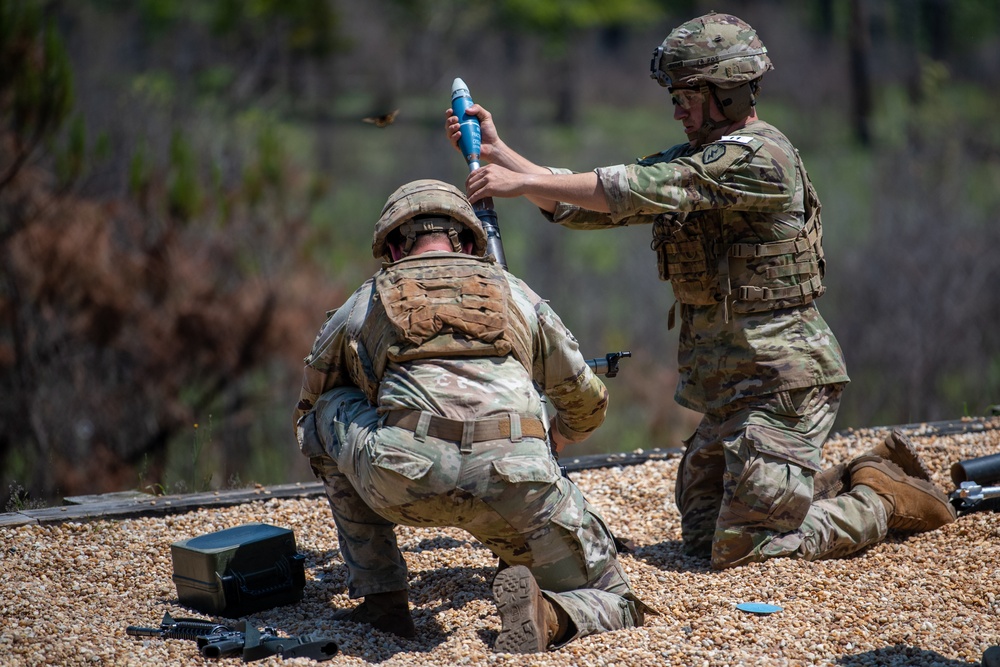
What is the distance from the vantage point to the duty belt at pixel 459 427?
3955mm

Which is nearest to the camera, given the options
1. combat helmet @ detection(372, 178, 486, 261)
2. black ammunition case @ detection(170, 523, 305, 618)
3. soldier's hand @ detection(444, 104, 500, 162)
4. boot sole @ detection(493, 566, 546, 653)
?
boot sole @ detection(493, 566, 546, 653)

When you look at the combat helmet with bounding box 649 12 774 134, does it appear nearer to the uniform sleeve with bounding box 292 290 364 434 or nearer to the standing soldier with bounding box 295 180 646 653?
the standing soldier with bounding box 295 180 646 653

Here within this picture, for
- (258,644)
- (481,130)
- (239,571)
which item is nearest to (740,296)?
(481,130)

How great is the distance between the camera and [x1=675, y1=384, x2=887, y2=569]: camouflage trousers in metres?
4.91

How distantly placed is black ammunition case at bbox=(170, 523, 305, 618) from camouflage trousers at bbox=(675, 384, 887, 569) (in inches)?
69.8

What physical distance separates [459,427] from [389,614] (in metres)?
0.81

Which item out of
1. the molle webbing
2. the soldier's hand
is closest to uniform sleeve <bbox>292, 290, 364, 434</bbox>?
the molle webbing

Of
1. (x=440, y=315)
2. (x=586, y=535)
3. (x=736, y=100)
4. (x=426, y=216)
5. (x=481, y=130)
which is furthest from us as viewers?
(x=481, y=130)

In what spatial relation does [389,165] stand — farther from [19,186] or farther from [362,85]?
[19,186]

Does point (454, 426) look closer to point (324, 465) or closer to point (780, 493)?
point (324, 465)

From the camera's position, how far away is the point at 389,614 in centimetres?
428

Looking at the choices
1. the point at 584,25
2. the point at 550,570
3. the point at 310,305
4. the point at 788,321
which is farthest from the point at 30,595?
the point at 584,25

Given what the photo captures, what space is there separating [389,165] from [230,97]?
5818 mm

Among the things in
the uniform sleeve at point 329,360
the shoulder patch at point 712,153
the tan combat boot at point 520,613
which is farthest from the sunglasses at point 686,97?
the tan combat boot at point 520,613
